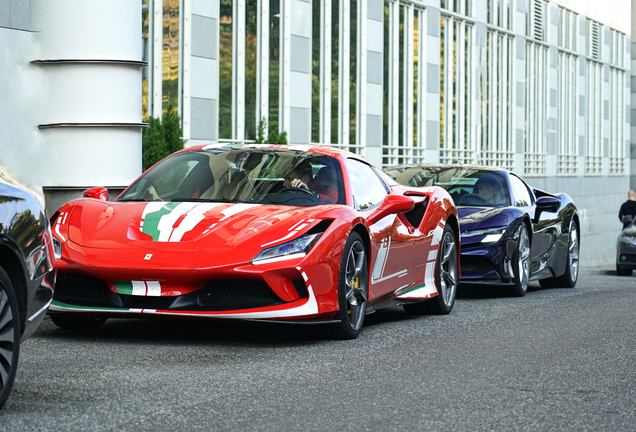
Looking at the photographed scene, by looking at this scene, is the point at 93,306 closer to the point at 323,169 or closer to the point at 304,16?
the point at 323,169

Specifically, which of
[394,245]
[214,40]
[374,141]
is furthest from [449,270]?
[374,141]

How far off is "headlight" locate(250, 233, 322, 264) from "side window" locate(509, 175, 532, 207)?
18.3 ft

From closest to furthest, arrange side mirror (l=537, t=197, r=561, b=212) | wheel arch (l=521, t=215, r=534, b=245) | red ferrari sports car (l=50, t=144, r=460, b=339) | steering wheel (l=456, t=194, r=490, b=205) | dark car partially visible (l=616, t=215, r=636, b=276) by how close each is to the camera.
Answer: red ferrari sports car (l=50, t=144, r=460, b=339), wheel arch (l=521, t=215, r=534, b=245), steering wheel (l=456, t=194, r=490, b=205), side mirror (l=537, t=197, r=561, b=212), dark car partially visible (l=616, t=215, r=636, b=276)

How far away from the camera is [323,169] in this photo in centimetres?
726

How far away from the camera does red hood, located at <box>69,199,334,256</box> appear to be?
5.98m

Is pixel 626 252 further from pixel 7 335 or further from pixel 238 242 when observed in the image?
pixel 7 335

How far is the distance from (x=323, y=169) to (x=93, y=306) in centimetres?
211

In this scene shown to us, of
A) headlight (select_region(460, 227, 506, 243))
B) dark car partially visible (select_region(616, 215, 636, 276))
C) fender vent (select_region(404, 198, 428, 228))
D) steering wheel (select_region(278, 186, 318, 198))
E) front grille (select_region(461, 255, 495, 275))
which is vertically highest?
steering wheel (select_region(278, 186, 318, 198))

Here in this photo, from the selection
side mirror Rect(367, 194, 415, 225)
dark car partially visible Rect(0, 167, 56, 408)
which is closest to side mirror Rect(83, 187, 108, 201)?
side mirror Rect(367, 194, 415, 225)

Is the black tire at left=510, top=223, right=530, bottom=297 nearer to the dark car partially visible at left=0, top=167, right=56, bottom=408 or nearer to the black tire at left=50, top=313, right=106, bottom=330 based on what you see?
the black tire at left=50, top=313, right=106, bottom=330

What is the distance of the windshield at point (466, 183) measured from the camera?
1122 cm

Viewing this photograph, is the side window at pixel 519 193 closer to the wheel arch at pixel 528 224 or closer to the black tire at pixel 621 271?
the wheel arch at pixel 528 224

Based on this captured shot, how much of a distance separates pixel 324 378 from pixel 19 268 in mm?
1740

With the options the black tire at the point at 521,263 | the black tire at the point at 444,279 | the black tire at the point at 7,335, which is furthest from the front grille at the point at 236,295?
the black tire at the point at 521,263
